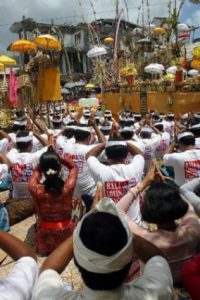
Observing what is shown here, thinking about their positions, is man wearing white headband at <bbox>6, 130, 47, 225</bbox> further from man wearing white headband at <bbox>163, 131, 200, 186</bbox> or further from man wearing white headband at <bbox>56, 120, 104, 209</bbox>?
man wearing white headband at <bbox>163, 131, 200, 186</bbox>

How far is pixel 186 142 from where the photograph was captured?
16.2 ft

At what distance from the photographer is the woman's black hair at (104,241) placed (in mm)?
1597

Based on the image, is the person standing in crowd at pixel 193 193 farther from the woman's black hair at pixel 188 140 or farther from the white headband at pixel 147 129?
the white headband at pixel 147 129

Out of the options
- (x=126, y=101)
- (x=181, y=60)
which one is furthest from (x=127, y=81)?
(x=181, y=60)

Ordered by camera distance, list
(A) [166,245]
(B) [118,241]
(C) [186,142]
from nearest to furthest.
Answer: (B) [118,241]
(A) [166,245]
(C) [186,142]

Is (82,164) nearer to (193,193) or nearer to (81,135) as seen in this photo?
(81,135)

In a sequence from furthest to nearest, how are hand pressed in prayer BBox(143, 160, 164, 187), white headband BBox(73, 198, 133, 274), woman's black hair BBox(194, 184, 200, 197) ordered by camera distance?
1. woman's black hair BBox(194, 184, 200, 197)
2. hand pressed in prayer BBox(143, 160, 164, 187)
3. white headband BBox(73, 198, 133, 274)

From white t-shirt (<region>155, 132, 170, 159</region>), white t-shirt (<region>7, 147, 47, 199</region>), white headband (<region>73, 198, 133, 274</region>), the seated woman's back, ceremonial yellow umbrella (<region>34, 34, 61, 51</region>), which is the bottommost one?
white t-shirt (<region>155, 132, 170, 159</region>)

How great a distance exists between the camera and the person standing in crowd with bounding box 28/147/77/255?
14.2 ft

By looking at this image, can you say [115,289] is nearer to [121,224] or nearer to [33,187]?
[121,224]

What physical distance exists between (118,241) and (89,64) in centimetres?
4937

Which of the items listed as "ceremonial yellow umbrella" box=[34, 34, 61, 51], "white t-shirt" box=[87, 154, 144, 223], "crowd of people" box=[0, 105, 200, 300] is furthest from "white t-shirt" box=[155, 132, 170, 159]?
"ceremonial yellow umbrella" box=[34, 34, 61, 51]

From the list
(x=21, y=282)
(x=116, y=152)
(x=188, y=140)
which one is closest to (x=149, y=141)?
(x=188, y=140)

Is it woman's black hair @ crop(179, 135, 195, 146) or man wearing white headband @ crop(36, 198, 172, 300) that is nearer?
man wearing white headband @ crop(36, 198, 172, 300)
